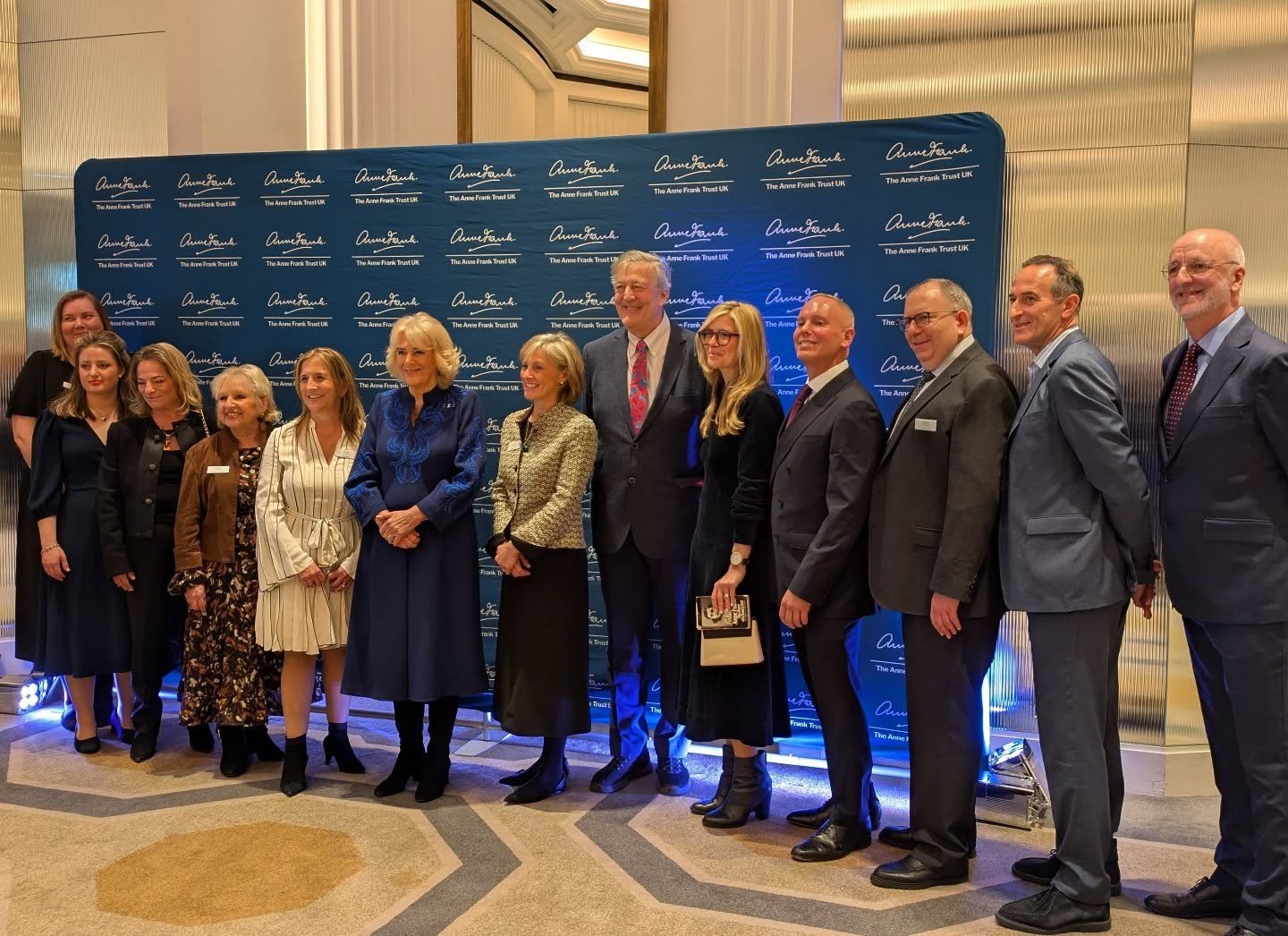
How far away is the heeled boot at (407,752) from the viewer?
13.7 feet

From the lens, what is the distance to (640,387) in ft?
13.7

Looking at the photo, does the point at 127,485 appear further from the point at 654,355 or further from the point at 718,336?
the point at 718,336

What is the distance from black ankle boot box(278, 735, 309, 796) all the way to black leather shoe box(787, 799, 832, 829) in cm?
193

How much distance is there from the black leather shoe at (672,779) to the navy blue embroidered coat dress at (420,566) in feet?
2.69

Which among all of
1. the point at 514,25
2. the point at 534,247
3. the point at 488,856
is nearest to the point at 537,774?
the point at 488,856

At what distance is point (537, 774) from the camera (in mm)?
4172

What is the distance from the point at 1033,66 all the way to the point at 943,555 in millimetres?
2429

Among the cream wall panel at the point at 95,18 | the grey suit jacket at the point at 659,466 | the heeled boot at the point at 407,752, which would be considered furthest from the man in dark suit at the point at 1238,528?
the cream wall panel at the point at 95,18

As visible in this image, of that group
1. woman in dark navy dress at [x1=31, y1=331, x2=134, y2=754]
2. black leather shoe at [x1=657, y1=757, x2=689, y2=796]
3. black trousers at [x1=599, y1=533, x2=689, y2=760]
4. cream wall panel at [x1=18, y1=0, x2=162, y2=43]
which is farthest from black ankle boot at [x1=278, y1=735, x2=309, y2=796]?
cream wall panel at [x1=18, y1=0, x2=162, y2=43]

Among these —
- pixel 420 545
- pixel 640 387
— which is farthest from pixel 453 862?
pixel 640 387

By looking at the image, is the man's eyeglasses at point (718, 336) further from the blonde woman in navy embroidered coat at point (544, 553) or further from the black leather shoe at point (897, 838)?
the black leather shoe at point (897, 838)

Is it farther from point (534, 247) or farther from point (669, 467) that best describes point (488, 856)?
point (534, 247)

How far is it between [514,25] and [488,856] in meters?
4.21

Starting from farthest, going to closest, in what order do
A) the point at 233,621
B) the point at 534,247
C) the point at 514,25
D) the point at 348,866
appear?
the point at 514,25 < the point at 534,247 < the point at 233,621 < the point at 348,866
